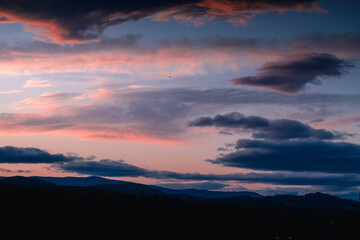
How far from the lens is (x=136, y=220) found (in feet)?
341

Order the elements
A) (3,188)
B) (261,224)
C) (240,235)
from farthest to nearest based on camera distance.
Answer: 1. (3,188)
2. (261,224)
3. (240,235)

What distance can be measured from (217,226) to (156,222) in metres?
15.8

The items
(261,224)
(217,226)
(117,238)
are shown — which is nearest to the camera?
(117,238)

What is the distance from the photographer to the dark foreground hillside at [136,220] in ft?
301

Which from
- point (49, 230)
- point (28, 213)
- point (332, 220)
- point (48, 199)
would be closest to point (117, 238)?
point (49, 230)

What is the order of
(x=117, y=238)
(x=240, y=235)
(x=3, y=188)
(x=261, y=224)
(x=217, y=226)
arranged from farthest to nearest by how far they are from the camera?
(x=3, y=188), (x=261, y=224), (x=217, y=226), (x=240, y=235), (x=117, y=238)

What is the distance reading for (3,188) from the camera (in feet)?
412

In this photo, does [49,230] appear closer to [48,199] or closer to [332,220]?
[48,199]

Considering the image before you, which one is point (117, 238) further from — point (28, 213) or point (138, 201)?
point (138, 201)

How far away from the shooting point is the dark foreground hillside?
301 feet

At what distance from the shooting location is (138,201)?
12700cm

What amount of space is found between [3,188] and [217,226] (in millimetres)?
65750

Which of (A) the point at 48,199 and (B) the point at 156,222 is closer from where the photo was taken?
(B) the point at 156,222

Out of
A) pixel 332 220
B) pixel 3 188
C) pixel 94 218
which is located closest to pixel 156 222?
pixel 94 218
